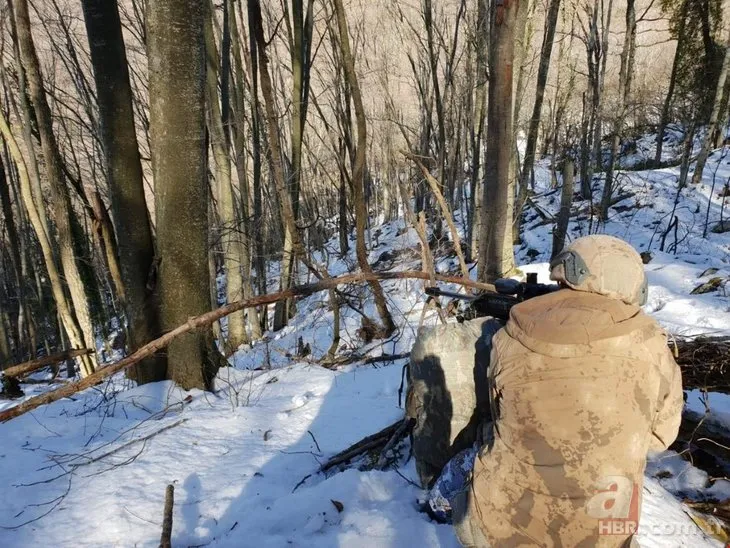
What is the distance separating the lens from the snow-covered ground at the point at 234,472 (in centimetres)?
198

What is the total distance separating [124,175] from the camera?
3.61 meters

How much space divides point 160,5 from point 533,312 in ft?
11.0

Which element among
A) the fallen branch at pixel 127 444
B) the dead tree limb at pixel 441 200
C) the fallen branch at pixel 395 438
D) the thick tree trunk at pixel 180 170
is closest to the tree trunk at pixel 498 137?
the dead tree limb at pixel 441 200

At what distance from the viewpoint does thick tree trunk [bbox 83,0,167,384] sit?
346cm

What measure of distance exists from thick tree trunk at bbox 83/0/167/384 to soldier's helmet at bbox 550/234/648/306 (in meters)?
3.16

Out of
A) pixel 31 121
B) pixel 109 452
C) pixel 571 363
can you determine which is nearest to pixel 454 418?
pixel 571 363

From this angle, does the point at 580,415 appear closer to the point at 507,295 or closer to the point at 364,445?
the point at 507,295

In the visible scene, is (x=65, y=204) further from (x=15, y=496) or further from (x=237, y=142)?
(x=15, y=496)

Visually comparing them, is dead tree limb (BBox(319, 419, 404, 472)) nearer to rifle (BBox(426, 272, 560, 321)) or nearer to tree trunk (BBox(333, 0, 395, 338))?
rifle (BBox(426, 272, 560, 321))

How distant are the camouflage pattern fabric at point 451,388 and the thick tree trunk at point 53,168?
5627 mm

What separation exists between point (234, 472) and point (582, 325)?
2.13 meters

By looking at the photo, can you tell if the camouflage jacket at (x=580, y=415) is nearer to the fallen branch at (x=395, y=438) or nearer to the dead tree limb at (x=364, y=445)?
the fallen branch at (x=395, y=438)

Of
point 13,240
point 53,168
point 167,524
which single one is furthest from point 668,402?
point 13,240

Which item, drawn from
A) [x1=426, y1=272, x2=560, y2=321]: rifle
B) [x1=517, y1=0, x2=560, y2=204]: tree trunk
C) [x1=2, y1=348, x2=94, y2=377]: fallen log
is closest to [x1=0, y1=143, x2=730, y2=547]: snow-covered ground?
[x1=2, y1=348, x2=94, y2=377]: fallen log
